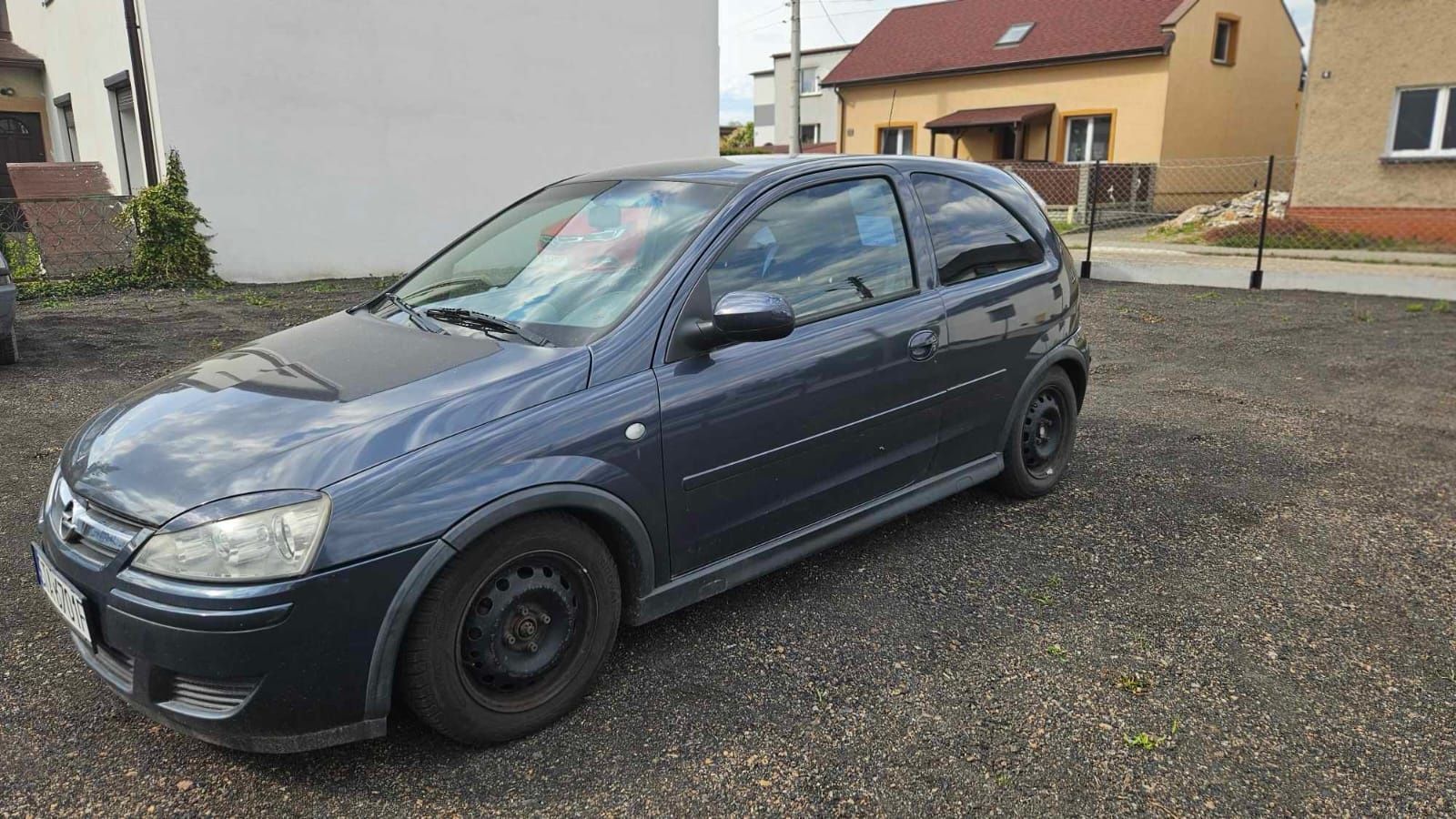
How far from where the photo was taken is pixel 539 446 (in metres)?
2.61

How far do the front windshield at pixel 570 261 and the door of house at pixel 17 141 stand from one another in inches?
792

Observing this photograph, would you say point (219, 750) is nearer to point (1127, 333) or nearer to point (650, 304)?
point (650, 304)

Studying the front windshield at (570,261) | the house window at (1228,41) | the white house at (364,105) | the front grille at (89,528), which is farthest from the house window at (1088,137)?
the front grille at (89,528)

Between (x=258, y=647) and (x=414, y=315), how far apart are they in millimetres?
1468

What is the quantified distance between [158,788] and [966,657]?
2418 mm

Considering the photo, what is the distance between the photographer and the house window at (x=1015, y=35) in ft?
91.5

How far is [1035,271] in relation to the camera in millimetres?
4320

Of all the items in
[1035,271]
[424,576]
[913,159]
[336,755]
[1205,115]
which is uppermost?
[1205,115]

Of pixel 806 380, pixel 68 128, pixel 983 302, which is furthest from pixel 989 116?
pixel 806 380

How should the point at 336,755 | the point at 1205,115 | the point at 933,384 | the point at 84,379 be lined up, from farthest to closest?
the point at 1205,115 < the point at 84,379 < the point at 933,384 < the point at 336,755

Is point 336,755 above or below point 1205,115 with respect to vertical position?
below

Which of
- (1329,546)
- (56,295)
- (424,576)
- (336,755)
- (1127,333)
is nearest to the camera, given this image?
(424,576)

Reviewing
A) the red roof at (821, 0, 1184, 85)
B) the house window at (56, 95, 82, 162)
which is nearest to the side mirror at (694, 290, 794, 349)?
the house window at (56, 95, 82, 162)

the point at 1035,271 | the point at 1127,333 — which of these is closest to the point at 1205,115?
the point at 1127,333
